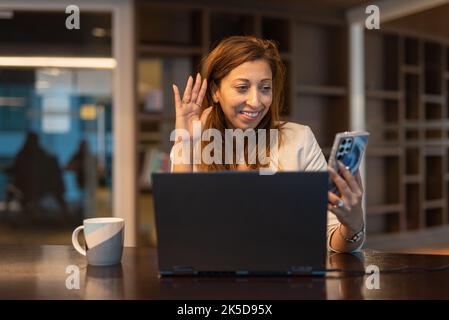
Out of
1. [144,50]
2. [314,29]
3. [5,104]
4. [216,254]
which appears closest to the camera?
[216,254]

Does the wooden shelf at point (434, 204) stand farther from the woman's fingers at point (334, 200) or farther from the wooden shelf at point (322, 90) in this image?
the woman's fingers at point (334, 200)

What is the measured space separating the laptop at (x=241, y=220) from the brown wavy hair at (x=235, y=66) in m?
0.66

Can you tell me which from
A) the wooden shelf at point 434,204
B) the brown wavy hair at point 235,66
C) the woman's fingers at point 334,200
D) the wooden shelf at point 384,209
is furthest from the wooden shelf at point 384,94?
the woman's fingers at point 334,200

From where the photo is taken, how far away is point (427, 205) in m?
5.88

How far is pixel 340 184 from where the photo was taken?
3.93 ft

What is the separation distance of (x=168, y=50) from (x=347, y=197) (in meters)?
3.39

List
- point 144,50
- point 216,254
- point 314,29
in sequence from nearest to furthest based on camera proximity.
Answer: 1. point 216,254
2. point 144,50
3. point 314,29

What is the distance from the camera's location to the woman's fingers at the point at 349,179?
3.89ft

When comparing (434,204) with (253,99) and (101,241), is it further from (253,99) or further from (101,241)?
(101,241)

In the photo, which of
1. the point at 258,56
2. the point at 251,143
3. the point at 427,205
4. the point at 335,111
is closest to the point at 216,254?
the point at 251,143

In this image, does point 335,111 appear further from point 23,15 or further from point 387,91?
point 23,15

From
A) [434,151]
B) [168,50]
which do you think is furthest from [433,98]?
[168,50]

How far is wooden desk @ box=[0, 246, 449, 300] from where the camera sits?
3.26 ft

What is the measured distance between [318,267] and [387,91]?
486 centimetres
